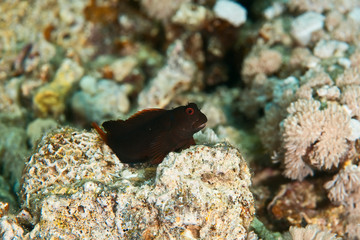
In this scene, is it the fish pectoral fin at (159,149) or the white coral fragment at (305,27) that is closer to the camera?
the fish pectoral fin at (159,149)

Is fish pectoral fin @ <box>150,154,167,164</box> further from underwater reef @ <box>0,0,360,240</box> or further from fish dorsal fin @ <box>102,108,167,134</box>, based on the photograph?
fish dorsal fin @ <box>102,108,167,134</box>

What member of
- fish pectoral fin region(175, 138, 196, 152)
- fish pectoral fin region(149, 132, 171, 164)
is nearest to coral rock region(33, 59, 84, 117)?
fish pectoral fin region(149, 132, 171, 164)

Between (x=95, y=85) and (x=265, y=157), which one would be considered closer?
(x=265, y=157)

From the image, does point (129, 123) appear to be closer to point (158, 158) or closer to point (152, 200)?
point (158, 158)

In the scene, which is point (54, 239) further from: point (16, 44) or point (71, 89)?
point (16, 44)

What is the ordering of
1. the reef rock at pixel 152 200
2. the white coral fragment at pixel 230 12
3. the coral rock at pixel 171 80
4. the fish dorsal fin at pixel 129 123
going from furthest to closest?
the white coral fragment at pixel 230 12 < the coral rock at pixel 171 80 < the fish dorsal fin at pixel 129 123 < the reef rock at pixel 152 200

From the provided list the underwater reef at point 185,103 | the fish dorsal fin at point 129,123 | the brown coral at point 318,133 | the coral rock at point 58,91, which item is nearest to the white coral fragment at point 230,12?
the underwater reef at point 185,103

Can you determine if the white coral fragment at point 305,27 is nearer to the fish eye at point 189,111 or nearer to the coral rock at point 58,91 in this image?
the fish eye at point 189,111

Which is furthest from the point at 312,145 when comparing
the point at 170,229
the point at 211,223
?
the point at 170,229
